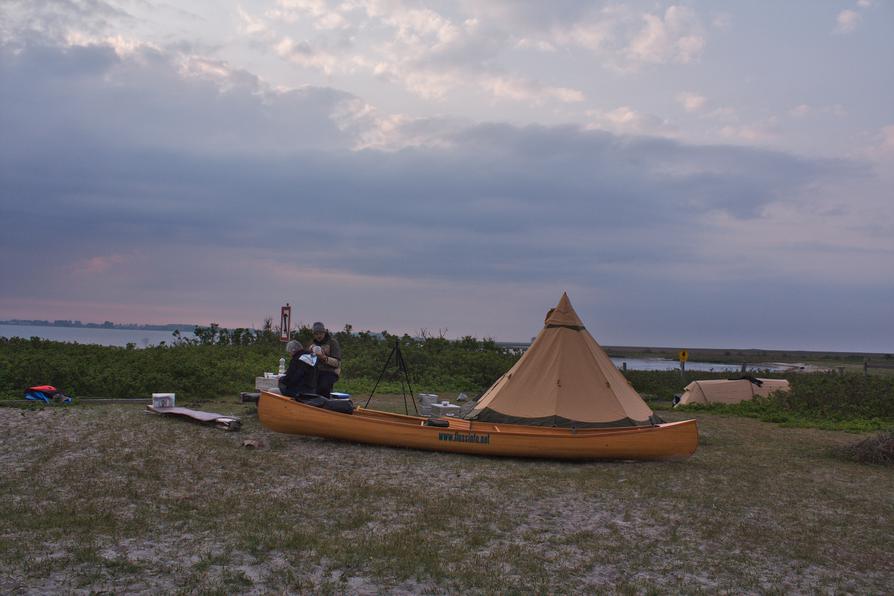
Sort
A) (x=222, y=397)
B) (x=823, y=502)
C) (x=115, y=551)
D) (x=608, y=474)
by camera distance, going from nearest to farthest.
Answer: (x=115, y=551) < (x=823, y=502) < (x=608, y=474) < (x=222, y=397)

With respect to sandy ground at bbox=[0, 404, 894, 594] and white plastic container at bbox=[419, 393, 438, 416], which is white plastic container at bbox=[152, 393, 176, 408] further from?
white plastic container at bbox=[419, 393, 438, 416]

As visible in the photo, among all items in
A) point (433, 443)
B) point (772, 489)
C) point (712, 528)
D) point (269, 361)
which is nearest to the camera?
point (712, 528)

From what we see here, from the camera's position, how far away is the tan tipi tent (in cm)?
1241

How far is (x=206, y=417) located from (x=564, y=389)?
6.22 metres

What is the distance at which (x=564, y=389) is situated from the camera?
41.3ft

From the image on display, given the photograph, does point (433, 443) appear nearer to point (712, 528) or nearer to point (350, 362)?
point (712, 528)

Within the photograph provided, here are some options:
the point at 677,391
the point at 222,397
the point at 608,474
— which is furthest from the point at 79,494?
the point at 677,391

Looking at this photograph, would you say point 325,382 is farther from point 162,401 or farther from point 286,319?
point 286,319

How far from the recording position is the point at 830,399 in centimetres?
1841

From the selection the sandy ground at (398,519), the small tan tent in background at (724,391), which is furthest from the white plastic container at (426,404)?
the small tan tent in background at (724,391)

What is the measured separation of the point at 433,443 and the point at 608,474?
8.99 feet

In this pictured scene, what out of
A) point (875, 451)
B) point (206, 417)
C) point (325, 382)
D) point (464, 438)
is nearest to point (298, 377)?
point (325, 382)

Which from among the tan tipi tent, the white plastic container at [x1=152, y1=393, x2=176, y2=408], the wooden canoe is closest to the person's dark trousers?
the wooden canoe

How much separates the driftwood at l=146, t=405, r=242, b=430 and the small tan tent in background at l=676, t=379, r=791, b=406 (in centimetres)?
1286
